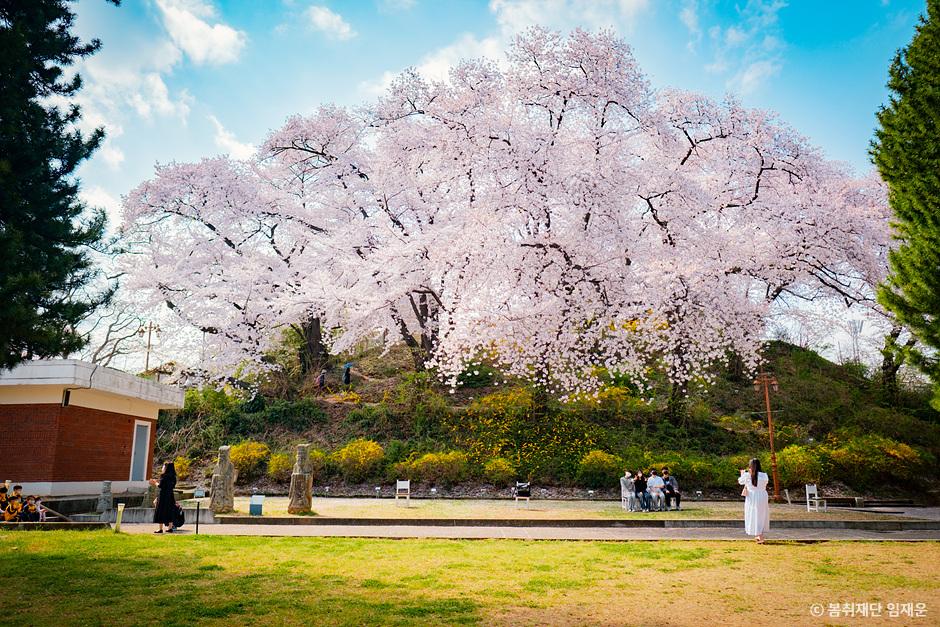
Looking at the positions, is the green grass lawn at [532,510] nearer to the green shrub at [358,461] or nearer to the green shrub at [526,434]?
the green shrub at [526,434]

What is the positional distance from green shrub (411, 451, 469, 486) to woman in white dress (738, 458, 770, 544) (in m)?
11.4

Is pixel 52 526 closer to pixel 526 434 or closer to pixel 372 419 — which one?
pixel 372 419

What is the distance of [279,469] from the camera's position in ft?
72.6

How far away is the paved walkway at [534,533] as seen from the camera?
11609 millimetres

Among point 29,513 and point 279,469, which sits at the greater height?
point 279,469

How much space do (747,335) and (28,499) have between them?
21491 mm

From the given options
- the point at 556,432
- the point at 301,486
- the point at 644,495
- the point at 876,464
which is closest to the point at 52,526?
the point at 301,486

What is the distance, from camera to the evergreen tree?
12180 mm

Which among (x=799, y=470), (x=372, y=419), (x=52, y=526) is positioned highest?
(x=372, y=419)

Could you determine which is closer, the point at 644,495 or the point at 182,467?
the point at 644,495

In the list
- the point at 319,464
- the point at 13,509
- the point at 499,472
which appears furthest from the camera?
the point at 319,464

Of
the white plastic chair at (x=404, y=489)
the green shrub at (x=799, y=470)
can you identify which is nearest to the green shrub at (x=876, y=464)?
the green shrub at (x=799, y=470)

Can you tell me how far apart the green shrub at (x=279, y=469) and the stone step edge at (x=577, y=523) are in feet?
27.9

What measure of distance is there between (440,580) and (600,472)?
1448cm
